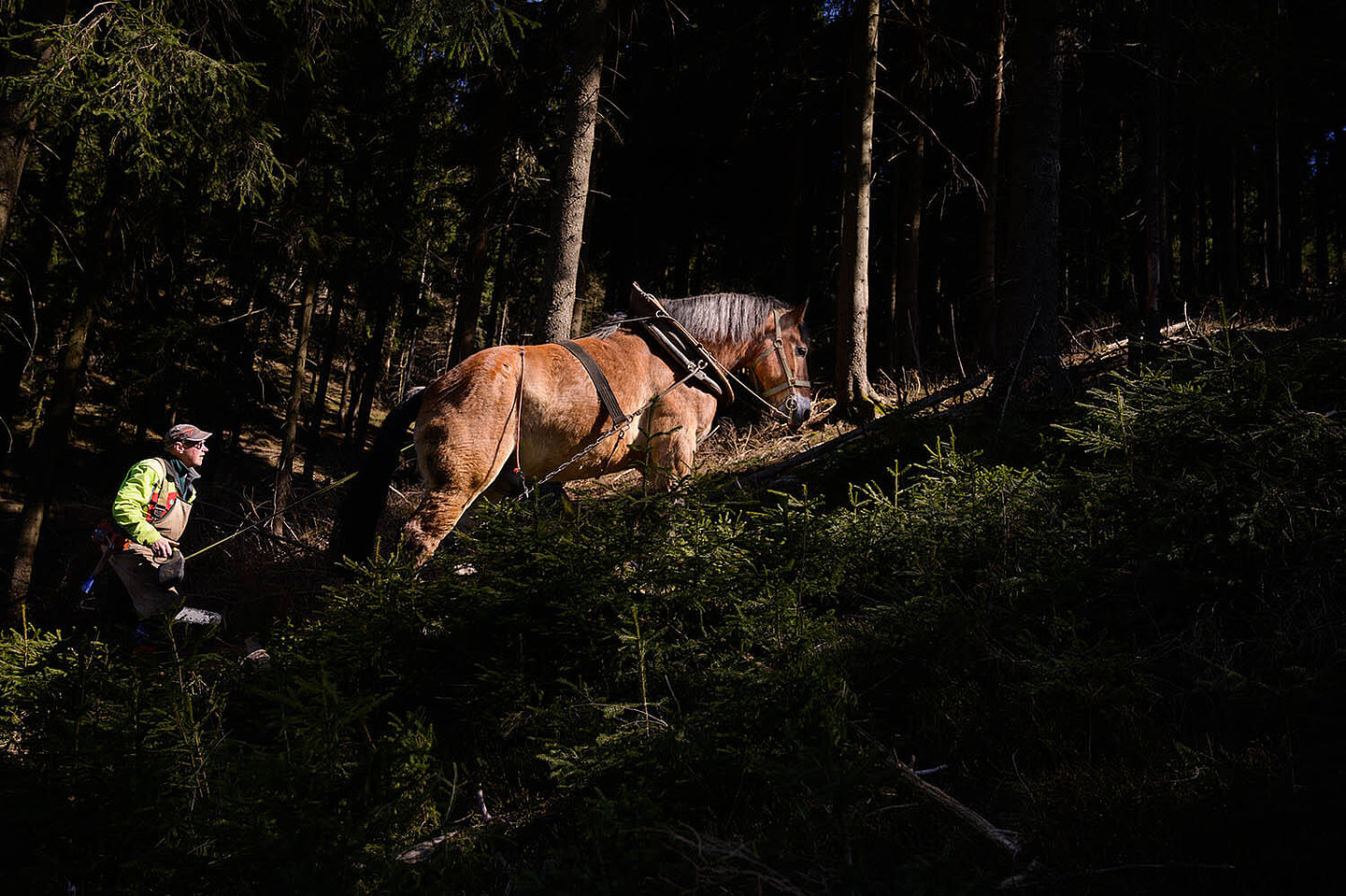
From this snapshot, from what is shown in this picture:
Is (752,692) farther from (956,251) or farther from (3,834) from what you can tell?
(956,251)

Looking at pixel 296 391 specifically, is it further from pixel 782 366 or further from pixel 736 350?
pixel 782 366

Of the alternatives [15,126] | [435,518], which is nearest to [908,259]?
[435,518]

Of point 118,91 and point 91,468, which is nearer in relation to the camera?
point 118,91

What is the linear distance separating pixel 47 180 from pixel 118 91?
9.64 m

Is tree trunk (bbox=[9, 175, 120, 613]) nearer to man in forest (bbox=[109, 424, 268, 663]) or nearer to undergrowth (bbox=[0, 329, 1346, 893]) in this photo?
man in forest (bbox=[109, 424, 268, 663])

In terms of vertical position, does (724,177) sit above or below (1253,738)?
above

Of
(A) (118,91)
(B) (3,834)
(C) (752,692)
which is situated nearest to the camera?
(B) (3,834)

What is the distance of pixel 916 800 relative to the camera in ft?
7.52

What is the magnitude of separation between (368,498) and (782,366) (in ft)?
13.1

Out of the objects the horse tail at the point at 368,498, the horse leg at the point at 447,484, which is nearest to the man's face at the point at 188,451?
the horse tail at the point at 368,498

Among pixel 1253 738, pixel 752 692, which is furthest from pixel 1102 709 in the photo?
pixel 752 692

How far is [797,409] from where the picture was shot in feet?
23.4

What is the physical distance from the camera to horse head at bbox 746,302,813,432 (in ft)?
23.4

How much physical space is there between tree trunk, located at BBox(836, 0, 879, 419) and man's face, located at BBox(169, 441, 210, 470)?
748 centimetres
